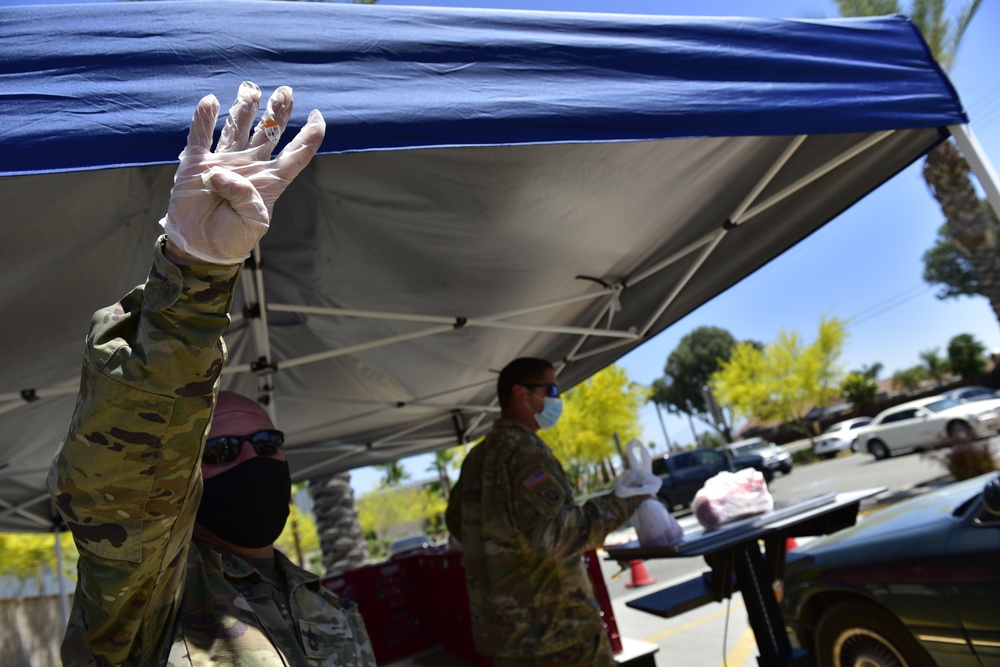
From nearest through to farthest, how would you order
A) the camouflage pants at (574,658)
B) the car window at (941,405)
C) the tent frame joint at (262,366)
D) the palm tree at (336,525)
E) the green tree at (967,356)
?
1. the camouflage pants at (574,658)
2. the tent frame joint at (262,366)
3. the palm tree at (336,525)
4. the car window at (941,405)
5. the green tree at (967,356)

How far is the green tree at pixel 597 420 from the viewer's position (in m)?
23.2

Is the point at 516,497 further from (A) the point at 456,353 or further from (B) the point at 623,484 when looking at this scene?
(A) the point at 456,353

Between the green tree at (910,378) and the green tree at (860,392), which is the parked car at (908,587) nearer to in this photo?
the green tree at (860,392)

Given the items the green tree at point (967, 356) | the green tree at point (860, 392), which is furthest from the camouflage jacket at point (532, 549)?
the green tree at point (967, 356)

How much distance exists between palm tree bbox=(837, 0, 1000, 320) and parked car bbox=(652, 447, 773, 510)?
695 centimetres

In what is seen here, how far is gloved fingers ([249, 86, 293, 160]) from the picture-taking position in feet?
3.58

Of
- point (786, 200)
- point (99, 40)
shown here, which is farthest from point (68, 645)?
point (786, 200)

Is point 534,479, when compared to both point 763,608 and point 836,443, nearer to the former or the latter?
point 763,608

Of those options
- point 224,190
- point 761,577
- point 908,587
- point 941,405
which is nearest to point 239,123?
point 224,190

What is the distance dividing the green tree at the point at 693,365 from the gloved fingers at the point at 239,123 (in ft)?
186

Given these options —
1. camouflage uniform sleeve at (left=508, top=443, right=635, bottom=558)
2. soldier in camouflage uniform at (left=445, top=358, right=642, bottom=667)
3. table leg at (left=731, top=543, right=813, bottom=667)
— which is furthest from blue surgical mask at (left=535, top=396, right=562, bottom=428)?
table leg at (left=731, top=543, right=813, bottom=667)

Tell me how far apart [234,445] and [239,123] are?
0.79m

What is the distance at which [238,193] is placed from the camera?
0.98m

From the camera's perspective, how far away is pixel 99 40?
61.9 inches
